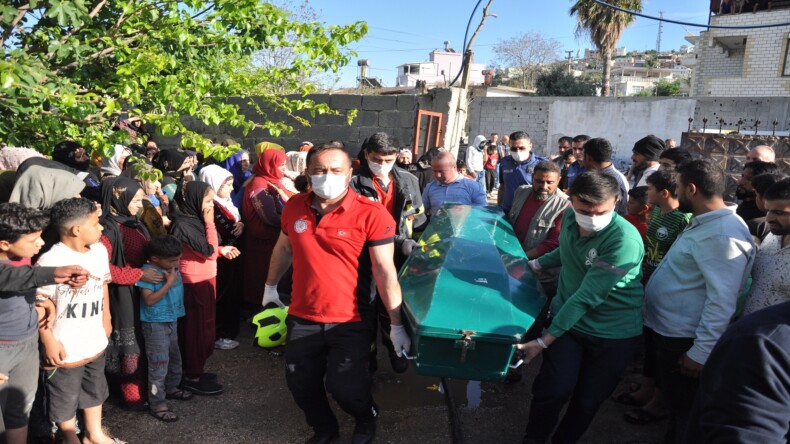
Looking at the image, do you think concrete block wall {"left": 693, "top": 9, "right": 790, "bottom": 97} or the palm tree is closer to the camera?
concrete block wall {"left": 693, "top": 9, "right": 790, "bottom": 97}

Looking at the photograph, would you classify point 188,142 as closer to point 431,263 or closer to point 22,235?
point 22,235

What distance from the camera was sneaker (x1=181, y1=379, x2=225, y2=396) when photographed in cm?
363

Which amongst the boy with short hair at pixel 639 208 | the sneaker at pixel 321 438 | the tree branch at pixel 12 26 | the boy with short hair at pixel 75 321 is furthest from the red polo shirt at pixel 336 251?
the boy with short hair at pixel 639 208

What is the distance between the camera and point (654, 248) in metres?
3.55

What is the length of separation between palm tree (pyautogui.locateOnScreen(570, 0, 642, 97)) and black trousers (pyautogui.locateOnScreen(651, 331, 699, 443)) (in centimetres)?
2106

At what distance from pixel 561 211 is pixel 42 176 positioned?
3089 mm

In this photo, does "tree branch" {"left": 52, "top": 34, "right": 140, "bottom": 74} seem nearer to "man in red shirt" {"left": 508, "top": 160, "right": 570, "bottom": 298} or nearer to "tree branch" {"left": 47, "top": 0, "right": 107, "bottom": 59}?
"tree branch" {"left": 47, "top": 0, "right": 107, "bottom": 59}

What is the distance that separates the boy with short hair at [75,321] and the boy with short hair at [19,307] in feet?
0.35

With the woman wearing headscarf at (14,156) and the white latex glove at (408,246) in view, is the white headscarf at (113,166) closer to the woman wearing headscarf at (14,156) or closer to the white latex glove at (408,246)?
the woman wearing headscarf at (14,156)

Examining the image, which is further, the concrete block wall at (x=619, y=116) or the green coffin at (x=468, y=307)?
the concrete block wall at (x=619, y=116)

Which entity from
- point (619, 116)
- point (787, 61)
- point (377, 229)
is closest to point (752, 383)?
point (377, 229)

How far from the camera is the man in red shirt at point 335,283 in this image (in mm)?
2758

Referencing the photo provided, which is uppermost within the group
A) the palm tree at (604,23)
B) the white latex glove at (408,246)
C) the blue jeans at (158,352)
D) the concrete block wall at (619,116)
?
the palm tree at (604,23)

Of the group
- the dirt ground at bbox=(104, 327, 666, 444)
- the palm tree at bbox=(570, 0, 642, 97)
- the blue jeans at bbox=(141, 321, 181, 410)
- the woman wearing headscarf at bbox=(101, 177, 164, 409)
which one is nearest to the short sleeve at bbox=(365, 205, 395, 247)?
the dirt ground at bbox=(104, 327, 666, 444)
